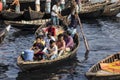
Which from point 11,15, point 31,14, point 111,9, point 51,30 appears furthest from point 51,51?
point 111,9

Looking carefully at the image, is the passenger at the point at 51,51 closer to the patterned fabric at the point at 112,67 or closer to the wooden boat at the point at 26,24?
the patterned fabric at the point at 112,67

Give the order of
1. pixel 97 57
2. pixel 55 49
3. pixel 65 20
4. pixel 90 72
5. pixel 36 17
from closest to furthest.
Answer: pixel 90 72 < pixel 55 49 < pixel 97 57 < pixel 65 20 < pixel 36 17

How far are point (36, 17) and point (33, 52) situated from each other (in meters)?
12.9

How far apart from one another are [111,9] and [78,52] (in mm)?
11779

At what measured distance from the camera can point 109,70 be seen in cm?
1744

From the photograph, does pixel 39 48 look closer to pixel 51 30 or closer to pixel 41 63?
pixel 41 63

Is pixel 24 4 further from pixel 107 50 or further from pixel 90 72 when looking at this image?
pixel 90 72

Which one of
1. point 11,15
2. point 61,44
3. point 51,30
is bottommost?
point 61,44

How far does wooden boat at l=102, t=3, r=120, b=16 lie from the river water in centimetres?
61

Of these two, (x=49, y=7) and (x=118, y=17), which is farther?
(x=118, y=17)

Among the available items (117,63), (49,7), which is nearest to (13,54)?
(117,63)

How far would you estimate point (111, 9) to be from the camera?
34938mm

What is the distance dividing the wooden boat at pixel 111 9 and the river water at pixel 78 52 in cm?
61

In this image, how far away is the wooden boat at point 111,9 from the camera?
34.7 meters
